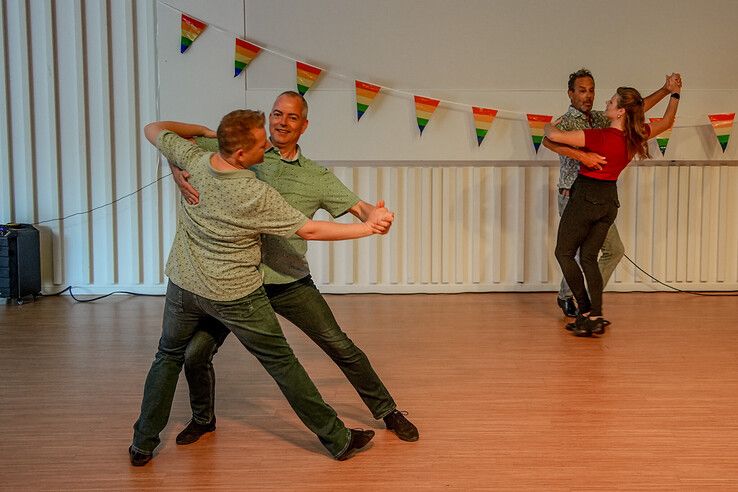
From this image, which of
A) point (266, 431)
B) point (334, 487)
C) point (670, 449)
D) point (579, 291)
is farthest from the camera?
point (579, 291)

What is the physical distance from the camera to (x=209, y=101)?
263 inches

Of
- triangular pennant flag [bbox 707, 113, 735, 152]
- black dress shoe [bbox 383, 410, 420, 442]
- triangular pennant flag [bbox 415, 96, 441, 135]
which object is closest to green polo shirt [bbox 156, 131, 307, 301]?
black dress shoe [bbox 383, 410, 420, 442]

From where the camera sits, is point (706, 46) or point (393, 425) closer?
point (393, 425)

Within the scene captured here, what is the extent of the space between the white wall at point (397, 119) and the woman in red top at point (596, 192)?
1222 mm

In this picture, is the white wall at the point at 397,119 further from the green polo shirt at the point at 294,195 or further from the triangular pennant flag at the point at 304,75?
the green polo shirt at the point at 294,195

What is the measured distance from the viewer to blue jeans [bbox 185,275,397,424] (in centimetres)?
357

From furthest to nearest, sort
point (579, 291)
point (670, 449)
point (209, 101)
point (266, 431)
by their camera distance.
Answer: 1. point (209, 101)
2. point (579, 291)
3. point (266, 431)
4. point (670, 449)

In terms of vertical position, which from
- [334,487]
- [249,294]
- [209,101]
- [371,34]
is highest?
[371,34]

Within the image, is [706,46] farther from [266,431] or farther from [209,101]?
[266,431]

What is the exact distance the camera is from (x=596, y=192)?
535 centimetres

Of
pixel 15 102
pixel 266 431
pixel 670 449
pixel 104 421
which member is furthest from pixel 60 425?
pixel 15 102

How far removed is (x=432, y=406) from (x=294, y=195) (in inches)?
44.8

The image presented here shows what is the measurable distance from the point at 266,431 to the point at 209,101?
343 cm

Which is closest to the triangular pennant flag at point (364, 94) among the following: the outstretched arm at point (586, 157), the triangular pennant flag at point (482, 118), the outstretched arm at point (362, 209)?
the triangular pennant flag at point (482, 118)
